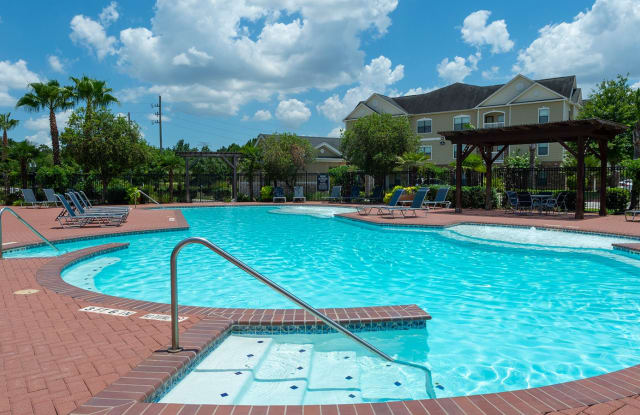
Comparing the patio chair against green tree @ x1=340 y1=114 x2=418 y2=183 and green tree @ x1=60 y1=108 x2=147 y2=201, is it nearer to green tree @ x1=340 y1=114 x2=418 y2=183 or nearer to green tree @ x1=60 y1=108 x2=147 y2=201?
green tree @ x1=340 y1=114 x2=418 y2=183

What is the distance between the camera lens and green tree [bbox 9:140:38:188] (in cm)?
2480

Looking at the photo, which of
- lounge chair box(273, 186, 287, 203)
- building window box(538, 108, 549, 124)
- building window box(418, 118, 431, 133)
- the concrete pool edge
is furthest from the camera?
building window box(418, 118, 431, 133)

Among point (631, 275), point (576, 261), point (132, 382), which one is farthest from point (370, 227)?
point (132, 382)

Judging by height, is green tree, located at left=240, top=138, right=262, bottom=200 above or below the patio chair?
above

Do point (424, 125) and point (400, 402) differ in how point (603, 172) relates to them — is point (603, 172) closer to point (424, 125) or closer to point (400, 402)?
point (400, 402)

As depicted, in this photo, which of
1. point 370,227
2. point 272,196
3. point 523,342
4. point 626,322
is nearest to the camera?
point 523,342

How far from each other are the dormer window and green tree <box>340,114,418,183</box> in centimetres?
1366

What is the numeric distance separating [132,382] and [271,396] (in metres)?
1.01

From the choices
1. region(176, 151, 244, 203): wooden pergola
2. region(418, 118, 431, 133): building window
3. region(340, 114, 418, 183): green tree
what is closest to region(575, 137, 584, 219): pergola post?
region(340, 114, 418, 183): green tree

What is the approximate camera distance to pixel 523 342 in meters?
4.64

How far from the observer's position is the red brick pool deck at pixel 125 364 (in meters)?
2.67

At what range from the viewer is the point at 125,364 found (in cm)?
331

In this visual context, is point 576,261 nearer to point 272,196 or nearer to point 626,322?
point 626,322

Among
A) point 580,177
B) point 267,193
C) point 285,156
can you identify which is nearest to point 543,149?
point 285,156
